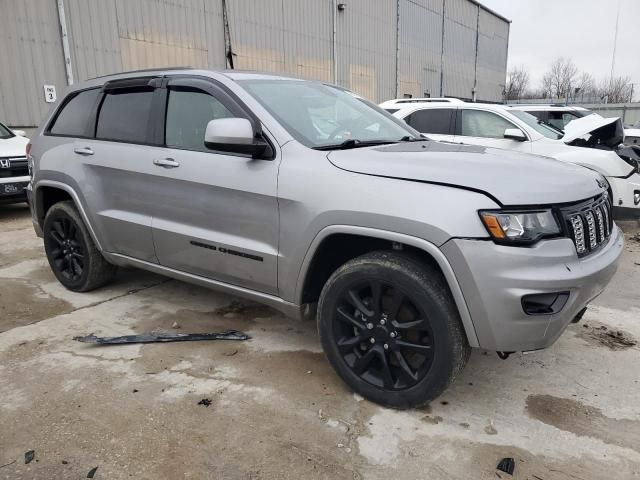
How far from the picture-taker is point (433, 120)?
7.86 m

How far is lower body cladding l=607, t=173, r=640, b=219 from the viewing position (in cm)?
635

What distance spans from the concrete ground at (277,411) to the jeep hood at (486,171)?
1155 millimetres

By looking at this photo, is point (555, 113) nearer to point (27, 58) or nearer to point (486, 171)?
point (486, 171)

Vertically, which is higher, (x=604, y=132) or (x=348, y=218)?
(x=604, y=132)

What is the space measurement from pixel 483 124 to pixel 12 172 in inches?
289

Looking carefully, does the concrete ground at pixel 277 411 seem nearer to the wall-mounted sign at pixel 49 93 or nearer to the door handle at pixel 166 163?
the door handle at pixel 166 163

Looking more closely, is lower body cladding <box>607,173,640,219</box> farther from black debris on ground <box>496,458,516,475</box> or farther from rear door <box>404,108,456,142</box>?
black debris on ground <box>496,458,516,475</box>

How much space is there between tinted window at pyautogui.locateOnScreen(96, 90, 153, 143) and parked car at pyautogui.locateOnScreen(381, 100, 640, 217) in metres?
5.07

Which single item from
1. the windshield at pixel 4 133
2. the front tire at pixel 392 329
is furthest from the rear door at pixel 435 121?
the windshield at pixel 4 133

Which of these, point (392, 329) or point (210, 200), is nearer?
point (392, 329)

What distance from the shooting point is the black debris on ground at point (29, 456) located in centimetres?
230

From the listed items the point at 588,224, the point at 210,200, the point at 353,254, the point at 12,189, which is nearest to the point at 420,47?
the point at 12,189

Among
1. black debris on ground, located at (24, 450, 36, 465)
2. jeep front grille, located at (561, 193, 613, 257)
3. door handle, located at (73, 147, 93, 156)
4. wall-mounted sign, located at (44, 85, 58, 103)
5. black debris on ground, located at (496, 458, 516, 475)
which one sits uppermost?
wall-mounted sign, located at (44, 85, 58, 103)

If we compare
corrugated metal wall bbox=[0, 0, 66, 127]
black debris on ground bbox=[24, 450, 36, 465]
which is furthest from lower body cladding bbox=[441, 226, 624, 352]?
corrugated metal wall bbox=[0, 0, 66, 127]
